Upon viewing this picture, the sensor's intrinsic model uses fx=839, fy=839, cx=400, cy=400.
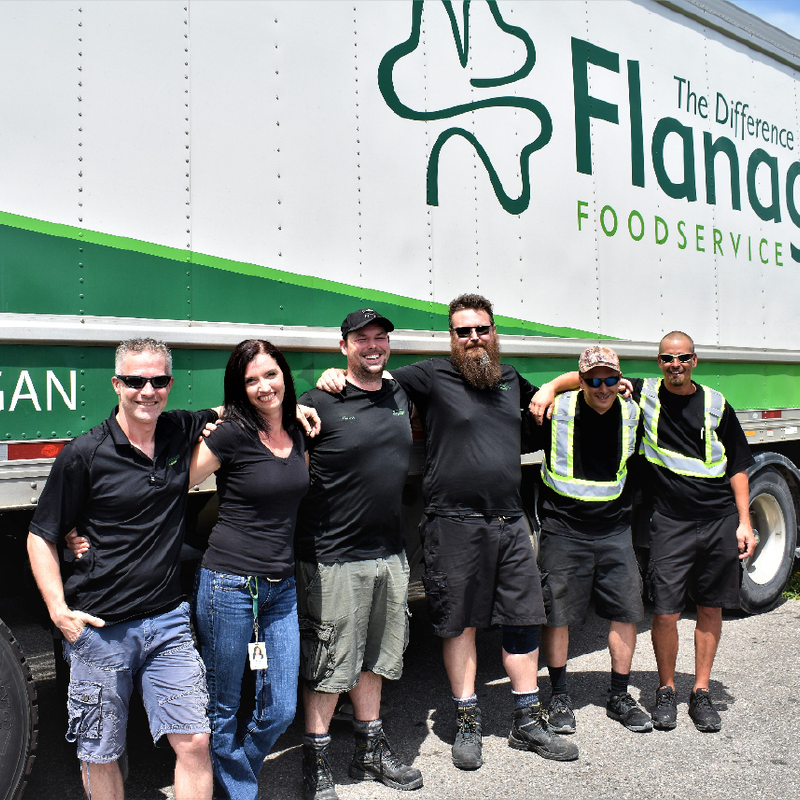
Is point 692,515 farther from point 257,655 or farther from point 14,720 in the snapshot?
point 14,720

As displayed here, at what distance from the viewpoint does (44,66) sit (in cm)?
289

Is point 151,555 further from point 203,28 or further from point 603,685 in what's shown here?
point 603,685

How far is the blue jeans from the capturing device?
2.98m

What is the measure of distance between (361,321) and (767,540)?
13.4 ft

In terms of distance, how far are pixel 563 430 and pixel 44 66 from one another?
2622 mm

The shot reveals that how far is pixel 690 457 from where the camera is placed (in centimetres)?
411

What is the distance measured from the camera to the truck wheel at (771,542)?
584 cm

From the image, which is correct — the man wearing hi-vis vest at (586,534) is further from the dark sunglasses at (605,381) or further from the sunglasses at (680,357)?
the sunglasses at (680,357)

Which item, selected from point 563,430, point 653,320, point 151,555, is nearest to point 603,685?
point 563,430

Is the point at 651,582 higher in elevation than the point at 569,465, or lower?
lower

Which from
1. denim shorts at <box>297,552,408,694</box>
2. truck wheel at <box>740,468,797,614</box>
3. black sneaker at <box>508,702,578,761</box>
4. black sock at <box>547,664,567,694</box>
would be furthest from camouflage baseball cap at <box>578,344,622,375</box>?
truck wheel at <box>740,468,797,614</box>

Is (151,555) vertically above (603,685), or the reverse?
(151,555)

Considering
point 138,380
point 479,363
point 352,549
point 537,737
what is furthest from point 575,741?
point 138,380

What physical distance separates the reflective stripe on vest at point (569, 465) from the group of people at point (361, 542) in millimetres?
10
